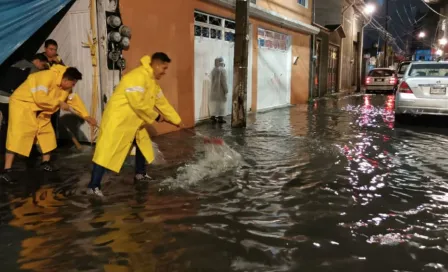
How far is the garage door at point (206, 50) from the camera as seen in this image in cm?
1084

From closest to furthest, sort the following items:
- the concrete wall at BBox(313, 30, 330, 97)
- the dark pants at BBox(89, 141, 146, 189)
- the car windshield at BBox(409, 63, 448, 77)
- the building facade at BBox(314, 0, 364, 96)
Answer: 1. the dark pants at BBox(89, 141, 146, 189)
2. the car windshield at BBox(409, 63, 448, 77)
3. the concrete wall at BBox(313, 30, 330, 97)
4. the building facade at BBox(314, 0, 364, 96)

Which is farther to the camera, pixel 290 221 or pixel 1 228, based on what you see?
pixel 290 221

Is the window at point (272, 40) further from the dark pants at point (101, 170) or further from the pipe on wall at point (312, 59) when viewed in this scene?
the dark pants at point (101, 170)

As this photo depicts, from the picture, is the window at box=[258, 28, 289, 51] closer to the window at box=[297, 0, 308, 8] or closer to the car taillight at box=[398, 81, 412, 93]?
the window at box=[297, 0, 308, 8]

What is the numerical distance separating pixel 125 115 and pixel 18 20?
3089 mm

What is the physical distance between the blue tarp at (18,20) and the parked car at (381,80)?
955 inches

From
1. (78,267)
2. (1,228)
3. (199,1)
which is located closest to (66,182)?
(1,228)

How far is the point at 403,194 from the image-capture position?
5.15 m

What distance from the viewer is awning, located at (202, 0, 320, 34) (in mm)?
11597

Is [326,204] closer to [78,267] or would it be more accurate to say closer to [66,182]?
[78,267]

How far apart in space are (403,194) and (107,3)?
5774mm

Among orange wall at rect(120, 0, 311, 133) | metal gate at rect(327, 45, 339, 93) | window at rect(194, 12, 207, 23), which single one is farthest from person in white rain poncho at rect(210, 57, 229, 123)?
metal gate at rect(327, 45, 339, 93)

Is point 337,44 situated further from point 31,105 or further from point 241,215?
point 241,215

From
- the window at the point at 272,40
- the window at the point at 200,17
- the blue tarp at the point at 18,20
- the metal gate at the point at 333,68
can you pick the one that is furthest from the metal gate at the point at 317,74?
the blue tarp at the point at 18,20
